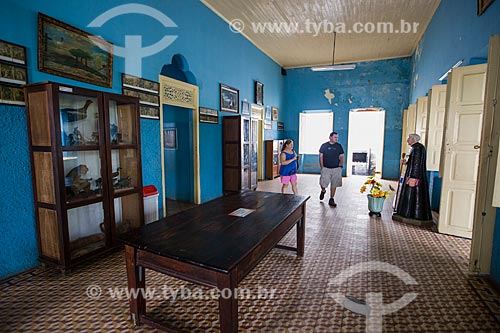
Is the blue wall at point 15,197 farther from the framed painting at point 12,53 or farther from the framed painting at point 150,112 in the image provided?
the framed painting at point 150,112

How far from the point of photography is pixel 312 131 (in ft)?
36.4

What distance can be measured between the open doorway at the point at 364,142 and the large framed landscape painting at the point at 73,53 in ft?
29.7

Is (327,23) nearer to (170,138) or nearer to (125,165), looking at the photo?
(170,138)

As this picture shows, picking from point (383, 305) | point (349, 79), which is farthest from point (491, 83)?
point (349, 79)

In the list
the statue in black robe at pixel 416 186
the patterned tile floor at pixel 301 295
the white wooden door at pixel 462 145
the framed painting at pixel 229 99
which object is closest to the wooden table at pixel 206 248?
the patterned tile floor at pixel 301 295

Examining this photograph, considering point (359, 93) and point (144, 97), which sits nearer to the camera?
point (144, 97)

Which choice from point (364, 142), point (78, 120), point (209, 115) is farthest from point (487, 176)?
point (364, 142)

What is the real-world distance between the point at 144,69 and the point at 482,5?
4.63 meters

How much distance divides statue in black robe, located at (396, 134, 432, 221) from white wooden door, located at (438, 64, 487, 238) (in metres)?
0.56

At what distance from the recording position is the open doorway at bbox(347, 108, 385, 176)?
34.1ft

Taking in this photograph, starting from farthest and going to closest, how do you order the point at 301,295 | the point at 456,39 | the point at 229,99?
the point at 229,99 < the point at 456,39 < the point at 301,295

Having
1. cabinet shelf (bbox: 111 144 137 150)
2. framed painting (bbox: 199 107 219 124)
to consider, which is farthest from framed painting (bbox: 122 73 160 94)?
framed painting (bbox: 199 107 219 124)

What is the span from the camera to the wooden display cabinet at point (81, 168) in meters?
2.70

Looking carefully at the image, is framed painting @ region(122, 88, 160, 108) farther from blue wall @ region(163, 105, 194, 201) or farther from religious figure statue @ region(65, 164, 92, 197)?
religious figure statue @ region(65, 164, 92, 197)
